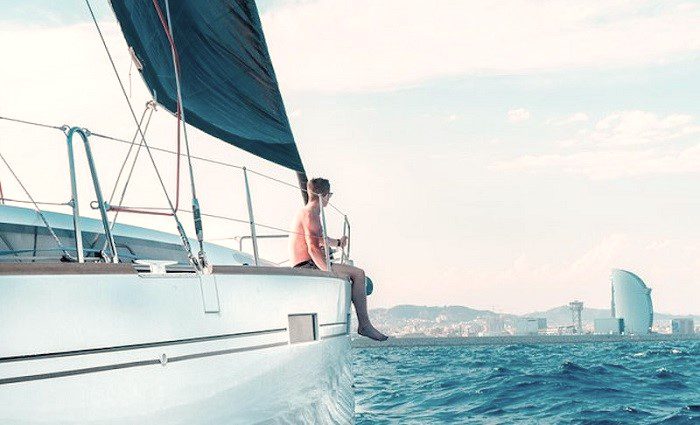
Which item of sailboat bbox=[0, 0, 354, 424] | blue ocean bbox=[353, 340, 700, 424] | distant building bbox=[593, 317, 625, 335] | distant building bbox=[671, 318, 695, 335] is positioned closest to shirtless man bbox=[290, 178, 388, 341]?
sailboat bbox=[0, 0, 354, 424]

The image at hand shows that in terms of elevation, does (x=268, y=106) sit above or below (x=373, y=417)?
above

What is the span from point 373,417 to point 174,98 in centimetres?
715

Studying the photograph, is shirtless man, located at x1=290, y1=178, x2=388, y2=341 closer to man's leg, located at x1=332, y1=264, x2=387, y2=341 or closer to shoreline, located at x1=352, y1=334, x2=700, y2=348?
man's leg, located at x1=332, y1=264, x2=387, y2=341

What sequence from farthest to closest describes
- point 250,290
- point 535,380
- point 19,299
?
1. point 535,380
2. point 250,290
3. point 19,299

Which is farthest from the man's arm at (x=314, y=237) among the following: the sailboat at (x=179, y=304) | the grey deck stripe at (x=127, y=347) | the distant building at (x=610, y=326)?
the distant building at (x=610, y=326)

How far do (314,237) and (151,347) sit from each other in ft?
9.68

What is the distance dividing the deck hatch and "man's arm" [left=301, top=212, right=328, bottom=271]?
1.02 metres

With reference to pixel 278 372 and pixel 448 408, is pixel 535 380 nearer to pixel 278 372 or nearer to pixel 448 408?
pixel 448 408

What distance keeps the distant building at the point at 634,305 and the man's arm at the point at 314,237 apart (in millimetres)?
125778

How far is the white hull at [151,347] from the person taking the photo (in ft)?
11.3

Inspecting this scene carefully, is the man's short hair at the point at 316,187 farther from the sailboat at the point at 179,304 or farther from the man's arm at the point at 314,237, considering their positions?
the sailboat at the point at 179,304

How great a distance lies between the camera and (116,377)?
381cm

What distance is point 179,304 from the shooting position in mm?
4254

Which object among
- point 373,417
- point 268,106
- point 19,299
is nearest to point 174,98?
point 268,106
